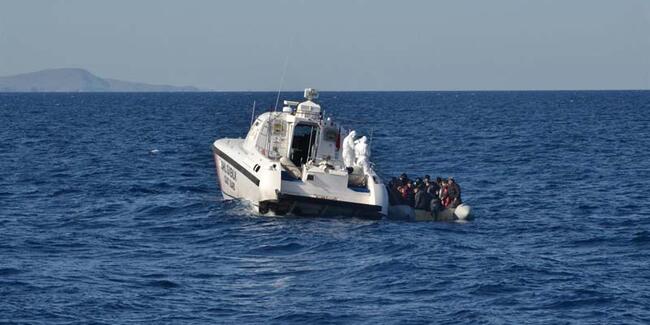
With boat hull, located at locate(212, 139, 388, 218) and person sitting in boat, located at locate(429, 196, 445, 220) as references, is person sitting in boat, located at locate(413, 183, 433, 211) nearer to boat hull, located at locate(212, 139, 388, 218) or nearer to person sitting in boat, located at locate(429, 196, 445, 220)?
person sitting in boat, located at locate(429, 196, 445, 220)

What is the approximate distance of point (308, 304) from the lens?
67.1 feet

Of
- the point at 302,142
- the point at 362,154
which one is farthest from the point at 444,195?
the point at 302,142

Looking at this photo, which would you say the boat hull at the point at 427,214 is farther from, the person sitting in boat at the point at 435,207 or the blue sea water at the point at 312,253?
the blue sea water at the point at 312,253

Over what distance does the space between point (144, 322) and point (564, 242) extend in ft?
43.2

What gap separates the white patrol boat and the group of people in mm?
1533

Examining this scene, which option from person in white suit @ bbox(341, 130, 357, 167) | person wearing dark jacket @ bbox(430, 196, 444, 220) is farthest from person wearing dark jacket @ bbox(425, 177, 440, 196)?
person in white suit @ bbox(341, 130, 357, 167)

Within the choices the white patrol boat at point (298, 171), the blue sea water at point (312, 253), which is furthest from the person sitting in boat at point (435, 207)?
the white patrol boat at point (298, 171)

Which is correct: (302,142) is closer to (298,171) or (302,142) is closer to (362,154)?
(298,171)

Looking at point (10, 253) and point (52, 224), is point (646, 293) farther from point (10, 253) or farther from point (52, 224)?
point (52, 224)

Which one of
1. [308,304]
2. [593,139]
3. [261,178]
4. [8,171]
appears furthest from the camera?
[593,139]

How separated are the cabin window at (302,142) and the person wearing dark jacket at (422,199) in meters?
3.83

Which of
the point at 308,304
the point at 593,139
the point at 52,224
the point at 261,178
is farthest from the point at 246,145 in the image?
the point at 593,139

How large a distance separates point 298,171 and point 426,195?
12.5ft

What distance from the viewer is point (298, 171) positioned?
32406 mm
